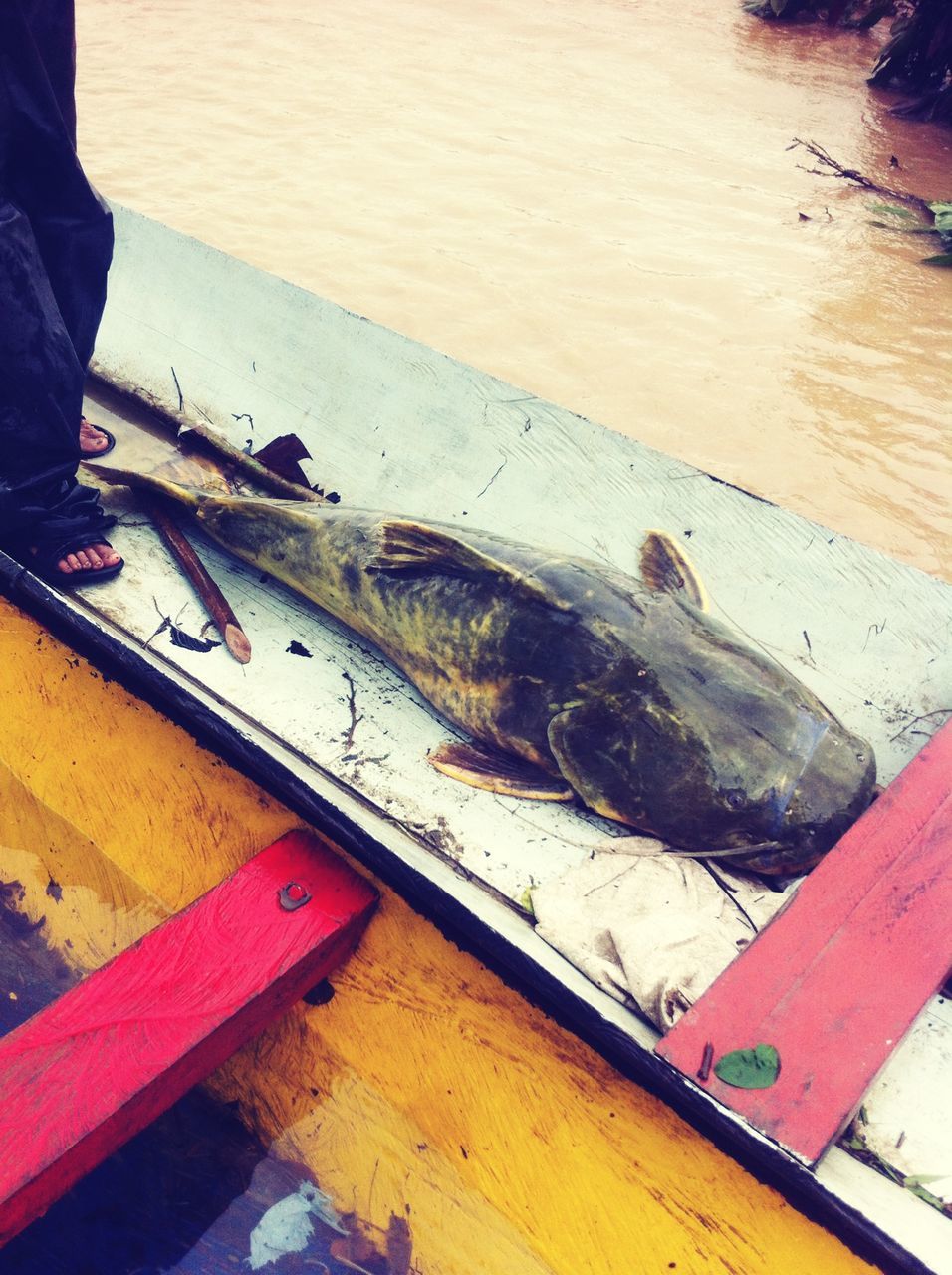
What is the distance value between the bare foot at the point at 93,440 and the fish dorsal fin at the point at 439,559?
5.94 ft

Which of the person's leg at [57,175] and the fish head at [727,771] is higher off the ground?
the person's leg at [57,175]

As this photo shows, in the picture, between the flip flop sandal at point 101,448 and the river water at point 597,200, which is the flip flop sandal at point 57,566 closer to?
the flip flop sandal at point 101,448

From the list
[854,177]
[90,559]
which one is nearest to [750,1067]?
[90,559]

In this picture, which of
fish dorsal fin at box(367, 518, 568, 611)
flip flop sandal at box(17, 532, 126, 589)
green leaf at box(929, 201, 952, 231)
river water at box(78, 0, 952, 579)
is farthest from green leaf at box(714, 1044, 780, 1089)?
green leaf at box(929, 201, 952, 231)

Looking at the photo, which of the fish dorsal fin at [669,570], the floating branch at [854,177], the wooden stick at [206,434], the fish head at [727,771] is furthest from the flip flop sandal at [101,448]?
the floating branch at [854,177]

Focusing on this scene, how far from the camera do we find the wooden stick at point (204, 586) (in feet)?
10.6

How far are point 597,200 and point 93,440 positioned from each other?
5.85 meters

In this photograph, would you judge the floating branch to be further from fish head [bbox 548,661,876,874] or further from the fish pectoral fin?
the fish pectoral fin

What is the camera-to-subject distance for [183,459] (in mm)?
4094

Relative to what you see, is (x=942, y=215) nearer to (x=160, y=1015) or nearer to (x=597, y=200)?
(x=597, y=200)

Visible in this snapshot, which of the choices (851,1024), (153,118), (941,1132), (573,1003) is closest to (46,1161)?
(573,1003)

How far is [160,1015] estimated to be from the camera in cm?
201

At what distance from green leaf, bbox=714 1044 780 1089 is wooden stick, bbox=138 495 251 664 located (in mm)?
2069

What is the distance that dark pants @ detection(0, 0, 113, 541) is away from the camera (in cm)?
269
